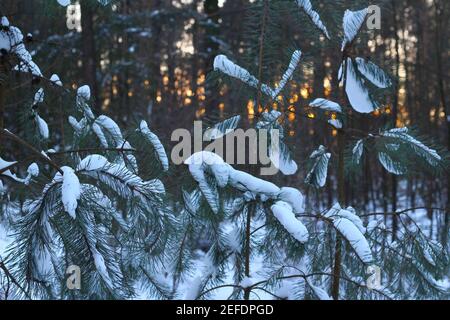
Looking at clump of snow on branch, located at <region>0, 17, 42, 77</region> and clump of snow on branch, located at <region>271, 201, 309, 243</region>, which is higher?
clump of snow on branch, located at <region>0, 17, 42, 77</region>

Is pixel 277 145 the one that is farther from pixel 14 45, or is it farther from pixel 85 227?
pixel 14 45

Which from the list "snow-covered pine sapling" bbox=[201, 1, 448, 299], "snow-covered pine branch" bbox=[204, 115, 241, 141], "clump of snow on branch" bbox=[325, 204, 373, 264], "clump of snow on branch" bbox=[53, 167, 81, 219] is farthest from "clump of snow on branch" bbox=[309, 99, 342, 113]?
"clump of snow on branch" bbox=[53, 167, 81, 219]

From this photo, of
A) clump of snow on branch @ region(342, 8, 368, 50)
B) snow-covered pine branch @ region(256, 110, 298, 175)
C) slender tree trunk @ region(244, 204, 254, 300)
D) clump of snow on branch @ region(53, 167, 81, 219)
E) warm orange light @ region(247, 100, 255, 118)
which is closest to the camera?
clump of snow on branch @ region(53, 167, 81, 219)

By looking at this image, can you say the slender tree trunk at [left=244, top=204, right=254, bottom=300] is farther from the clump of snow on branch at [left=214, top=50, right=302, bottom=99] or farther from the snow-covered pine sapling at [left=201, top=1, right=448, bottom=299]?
the clump of snow on branch at [left=214, top=50, right=302, bottom=99]

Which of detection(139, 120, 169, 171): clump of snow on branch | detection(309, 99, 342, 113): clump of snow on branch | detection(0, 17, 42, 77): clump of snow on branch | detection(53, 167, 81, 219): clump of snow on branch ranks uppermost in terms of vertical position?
detection(0, 17, 42, 77): clump of snow on branch

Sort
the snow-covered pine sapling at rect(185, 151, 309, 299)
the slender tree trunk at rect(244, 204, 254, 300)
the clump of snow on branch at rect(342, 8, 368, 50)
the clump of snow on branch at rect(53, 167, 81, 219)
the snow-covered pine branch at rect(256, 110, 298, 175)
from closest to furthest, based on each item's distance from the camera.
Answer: the clump of snow on branch at rect(53, 167, 81, 219), the snow-covered pine sapling at rect(185, 151, 309, 299), the slender tree trunk at rect(244, 204, 254, 300), the snow-covered pine branch at rect(256, 110, 298, 175), the clump of snow on branch at rect(342, 8, 368, 50)

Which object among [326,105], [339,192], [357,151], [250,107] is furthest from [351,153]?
[250,107]

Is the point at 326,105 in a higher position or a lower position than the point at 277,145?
higher

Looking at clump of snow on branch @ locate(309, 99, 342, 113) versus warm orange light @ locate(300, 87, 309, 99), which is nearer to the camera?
clump of snow on branch @ locate(309, 99, 342, 113)

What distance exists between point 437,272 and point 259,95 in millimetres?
1229

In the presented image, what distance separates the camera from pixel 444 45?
13.7 meters

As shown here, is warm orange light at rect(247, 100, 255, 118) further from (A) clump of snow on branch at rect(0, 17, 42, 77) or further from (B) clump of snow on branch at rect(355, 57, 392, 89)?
(A) clump of snow on branch at rect(0, 17, 42, 77)

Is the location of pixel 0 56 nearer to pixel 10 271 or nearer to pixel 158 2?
pixel 10 271
